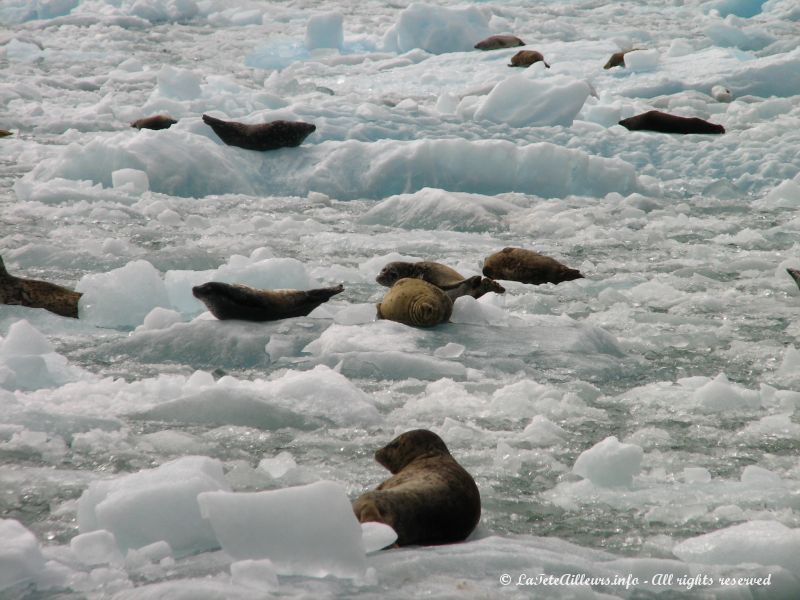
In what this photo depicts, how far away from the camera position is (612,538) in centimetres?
255

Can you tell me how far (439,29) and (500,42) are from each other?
3.71 ft

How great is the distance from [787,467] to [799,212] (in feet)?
14.7

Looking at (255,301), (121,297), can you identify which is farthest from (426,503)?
(121,297)

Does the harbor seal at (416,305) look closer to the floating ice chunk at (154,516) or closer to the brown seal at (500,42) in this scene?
the floating ice chunk at (154,516)

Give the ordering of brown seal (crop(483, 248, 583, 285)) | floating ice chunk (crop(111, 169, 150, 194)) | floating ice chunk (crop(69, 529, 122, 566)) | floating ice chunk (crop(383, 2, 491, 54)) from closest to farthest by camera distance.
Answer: floating ice chunk (crop(69, 529, 122, 566)), brown seal (crop(483, 248, 583, 285)), floating ice chunk (crop(111, 169, 150, 194)), floating ice chunk (crop(383, 2, 491, 54))

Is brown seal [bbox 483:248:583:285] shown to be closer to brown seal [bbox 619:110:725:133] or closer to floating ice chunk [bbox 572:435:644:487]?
floating ice chunk [bbox 572:435:644:487]

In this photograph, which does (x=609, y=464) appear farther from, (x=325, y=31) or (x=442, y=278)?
(x=325, y=31)

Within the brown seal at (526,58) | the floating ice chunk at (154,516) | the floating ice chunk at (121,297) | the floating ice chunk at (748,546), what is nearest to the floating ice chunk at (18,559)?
the floating ice chunk at (154,516)

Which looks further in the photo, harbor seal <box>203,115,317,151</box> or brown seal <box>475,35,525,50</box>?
brown seal <box>475,35,525,50</box>

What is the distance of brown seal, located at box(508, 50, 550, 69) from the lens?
12008 millimetres

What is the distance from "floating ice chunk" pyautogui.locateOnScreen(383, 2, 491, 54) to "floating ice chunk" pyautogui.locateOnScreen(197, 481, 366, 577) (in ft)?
42.1

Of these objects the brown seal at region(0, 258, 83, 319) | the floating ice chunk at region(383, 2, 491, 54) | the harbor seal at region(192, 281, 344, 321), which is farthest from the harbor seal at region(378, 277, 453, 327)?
the floating ice chunk at region(383, 2, 491, 54)

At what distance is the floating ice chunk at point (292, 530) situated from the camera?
6.89 ft

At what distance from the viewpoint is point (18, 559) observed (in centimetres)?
202
